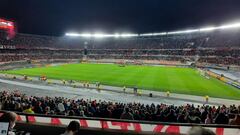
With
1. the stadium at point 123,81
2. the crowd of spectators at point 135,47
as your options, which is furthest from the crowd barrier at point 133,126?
the crowd of spectators at point 135,47

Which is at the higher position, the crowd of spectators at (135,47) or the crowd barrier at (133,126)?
the crowd of spectators at (135,47)

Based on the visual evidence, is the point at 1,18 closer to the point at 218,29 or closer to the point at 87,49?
the point at 87,49

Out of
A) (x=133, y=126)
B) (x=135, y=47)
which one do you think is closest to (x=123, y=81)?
(x=133, y=126)

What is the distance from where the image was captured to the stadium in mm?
7742

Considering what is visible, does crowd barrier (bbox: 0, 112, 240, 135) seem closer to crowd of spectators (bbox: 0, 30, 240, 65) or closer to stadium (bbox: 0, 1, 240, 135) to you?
stadium (bbox: 0, 1, 240, 135)

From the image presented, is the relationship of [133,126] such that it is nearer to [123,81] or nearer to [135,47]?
[123,81]

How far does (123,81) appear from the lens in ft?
131

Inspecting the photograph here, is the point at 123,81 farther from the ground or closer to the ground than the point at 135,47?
closer to the ground

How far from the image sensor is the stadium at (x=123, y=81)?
774 cm

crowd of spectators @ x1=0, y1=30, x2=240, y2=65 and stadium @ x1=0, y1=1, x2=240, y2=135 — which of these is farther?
crowd of spectators @ x1=0, y1=30, x2=240, y2=65

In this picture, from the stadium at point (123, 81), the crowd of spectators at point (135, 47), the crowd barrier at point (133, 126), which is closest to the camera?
the crowd barrier at point (133, 126)

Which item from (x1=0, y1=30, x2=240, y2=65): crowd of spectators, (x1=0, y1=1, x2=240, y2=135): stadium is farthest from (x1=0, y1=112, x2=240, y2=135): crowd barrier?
(x1=0, y1=30, x2=240, y2=65): crowd of spectators

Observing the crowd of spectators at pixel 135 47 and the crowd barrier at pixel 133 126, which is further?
the crowd of spectators at pixel 135 47

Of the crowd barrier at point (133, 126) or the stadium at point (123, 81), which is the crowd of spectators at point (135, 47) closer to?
the stadium at point (123, 81)
